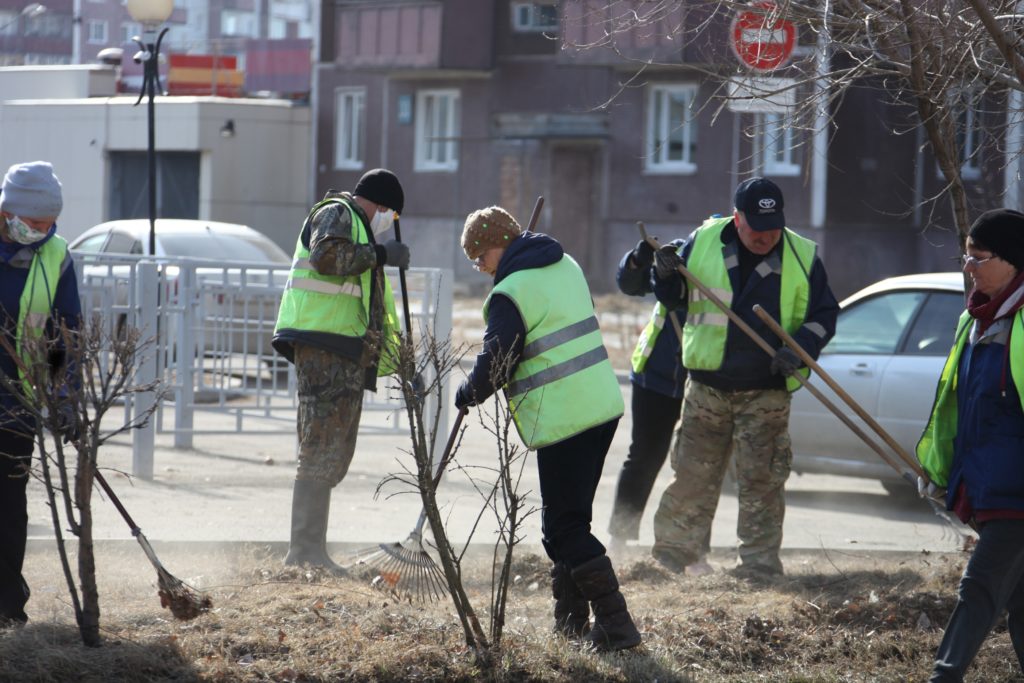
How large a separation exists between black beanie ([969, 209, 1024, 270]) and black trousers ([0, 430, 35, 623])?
136 inches

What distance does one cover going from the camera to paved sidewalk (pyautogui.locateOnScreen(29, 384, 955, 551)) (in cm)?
766

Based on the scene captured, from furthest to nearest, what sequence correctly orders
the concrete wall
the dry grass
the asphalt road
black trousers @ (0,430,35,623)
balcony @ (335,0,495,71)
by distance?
1. the concrete wall
2. balcony @ (335,0,495,71)
3. the asphalt road
4. black trousers @ (0,430,35,623)
5. the dry grass

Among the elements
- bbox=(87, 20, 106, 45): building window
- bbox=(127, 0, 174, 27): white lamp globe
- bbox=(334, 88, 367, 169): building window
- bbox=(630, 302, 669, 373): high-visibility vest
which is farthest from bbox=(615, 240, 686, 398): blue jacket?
bbox=(87, 20, 106, 45): building window

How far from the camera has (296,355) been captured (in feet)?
21.6

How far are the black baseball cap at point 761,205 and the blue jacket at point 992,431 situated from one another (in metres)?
1.75

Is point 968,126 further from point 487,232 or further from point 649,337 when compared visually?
point 487,232

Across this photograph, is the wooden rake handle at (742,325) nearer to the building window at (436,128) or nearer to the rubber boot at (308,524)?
the rubber boot at (308,524)

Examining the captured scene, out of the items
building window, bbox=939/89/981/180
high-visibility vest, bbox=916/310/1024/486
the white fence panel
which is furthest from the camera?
the white fence panel

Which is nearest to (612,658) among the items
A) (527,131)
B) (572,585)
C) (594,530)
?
(572,585)

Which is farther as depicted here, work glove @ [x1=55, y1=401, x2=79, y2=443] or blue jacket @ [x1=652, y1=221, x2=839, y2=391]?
blue jacket @ [x1=652, y1=221, x2=839, y2=391]

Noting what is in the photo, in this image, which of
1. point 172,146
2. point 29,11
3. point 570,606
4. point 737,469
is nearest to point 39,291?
point 570,606

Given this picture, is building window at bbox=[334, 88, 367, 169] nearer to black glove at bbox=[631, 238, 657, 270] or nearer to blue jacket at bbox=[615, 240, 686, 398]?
blue jacket at bbox=[615, 240, 686, 398]

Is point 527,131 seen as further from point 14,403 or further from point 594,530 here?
point 14,403

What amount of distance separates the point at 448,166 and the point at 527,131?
116 inches
